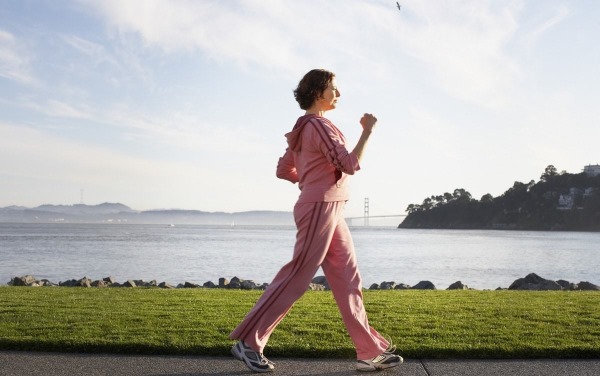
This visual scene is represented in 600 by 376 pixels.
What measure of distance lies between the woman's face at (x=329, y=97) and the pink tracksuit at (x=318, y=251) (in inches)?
5.6

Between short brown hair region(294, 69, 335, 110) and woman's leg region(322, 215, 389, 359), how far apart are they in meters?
0.84

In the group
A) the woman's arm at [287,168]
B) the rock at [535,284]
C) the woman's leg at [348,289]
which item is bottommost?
the rock at [535,284]

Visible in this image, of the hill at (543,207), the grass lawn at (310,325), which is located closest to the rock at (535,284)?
the grass lawn at (310,325)

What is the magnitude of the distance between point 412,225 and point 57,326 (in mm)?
183218

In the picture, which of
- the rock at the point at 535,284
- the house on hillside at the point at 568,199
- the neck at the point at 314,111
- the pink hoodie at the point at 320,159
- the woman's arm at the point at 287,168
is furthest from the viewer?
the house on hillside at the point at 568,199

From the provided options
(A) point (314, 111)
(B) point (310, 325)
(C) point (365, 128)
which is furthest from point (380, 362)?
(B) point (310, 325)

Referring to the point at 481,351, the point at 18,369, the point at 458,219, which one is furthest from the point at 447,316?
the point at 458,219

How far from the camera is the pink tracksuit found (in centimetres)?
476

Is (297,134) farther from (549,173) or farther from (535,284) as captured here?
(549,173)

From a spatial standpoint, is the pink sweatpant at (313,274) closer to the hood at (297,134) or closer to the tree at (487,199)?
the hood at (297,134)

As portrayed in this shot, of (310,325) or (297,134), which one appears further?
(310,325)

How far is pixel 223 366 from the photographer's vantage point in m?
5.09

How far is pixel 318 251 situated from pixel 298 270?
19 centimetres

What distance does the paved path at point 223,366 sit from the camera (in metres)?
4.88
